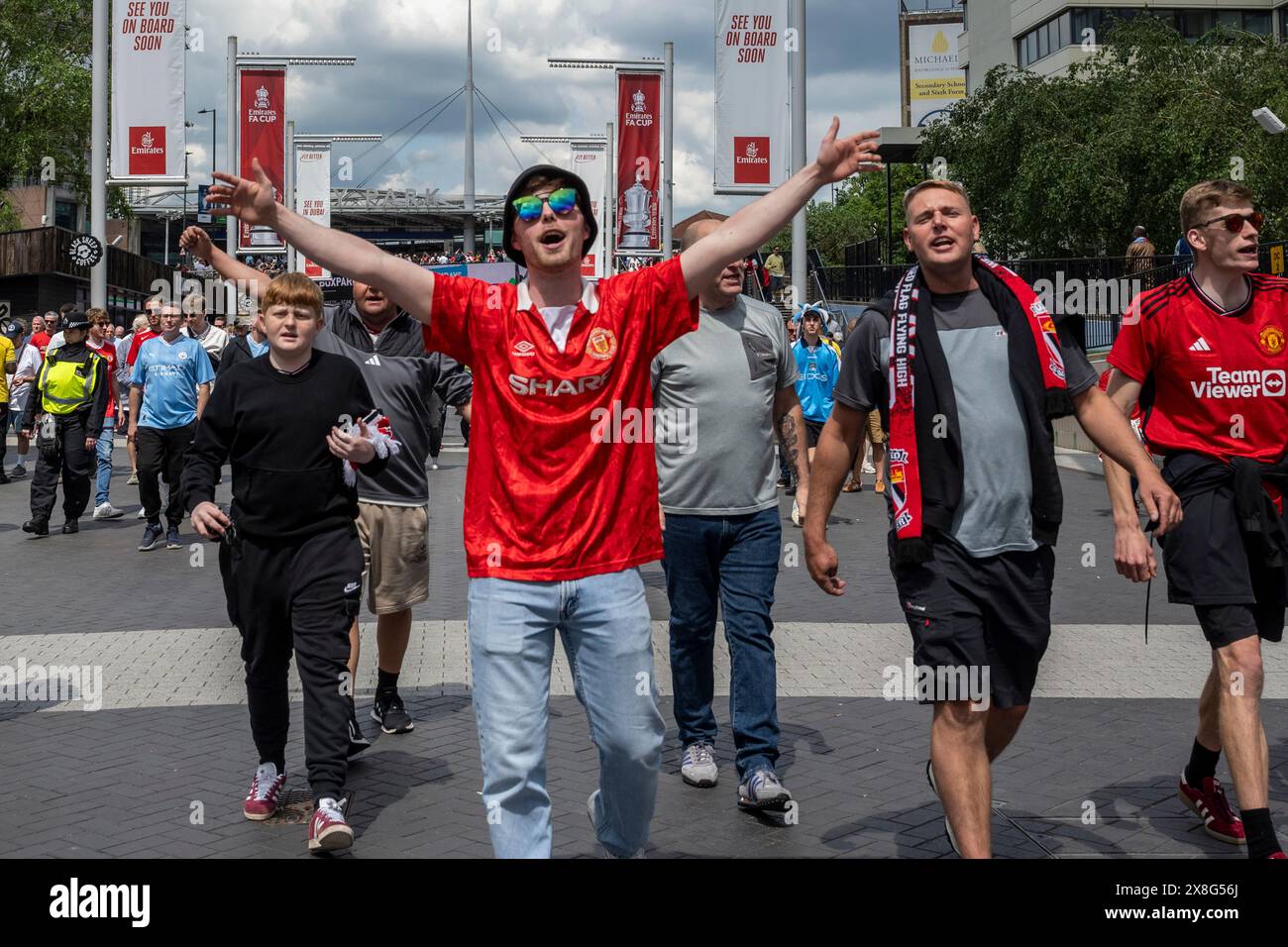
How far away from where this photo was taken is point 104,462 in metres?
15.1

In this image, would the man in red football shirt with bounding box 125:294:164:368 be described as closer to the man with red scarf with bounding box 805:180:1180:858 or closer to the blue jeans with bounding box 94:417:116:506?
the blue jeans with bounding box 94:417:116:506

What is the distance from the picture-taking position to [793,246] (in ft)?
63.2

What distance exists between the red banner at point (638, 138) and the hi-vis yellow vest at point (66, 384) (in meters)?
13.2

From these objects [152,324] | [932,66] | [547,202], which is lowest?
[547,202]

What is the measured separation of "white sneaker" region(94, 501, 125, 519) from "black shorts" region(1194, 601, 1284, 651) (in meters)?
12.3

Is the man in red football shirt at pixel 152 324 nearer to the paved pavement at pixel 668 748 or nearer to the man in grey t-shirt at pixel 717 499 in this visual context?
the paved pavement at pixel 668 748

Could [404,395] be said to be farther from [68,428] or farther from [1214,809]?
[68,428]

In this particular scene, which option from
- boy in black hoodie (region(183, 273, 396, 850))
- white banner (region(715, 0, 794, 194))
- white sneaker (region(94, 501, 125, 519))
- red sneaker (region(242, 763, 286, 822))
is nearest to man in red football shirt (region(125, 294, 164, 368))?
white sneaker (region(94, 501, 125, 519))

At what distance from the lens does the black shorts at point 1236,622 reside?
15.1 ft

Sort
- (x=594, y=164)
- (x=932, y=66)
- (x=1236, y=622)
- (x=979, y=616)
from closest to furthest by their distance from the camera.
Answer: (x=979, y=616) → (x=1236, y=622) → (x=594, y=164) → (x=932, y=66)

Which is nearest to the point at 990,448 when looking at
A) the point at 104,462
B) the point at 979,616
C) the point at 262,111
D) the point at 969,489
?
the point at 969,489

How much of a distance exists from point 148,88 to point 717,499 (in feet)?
56.0

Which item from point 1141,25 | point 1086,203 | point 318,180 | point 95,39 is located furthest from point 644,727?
point 1141,25

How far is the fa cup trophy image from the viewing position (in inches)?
1021
